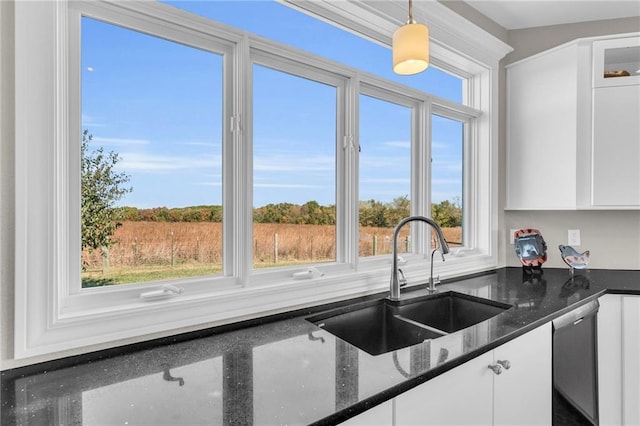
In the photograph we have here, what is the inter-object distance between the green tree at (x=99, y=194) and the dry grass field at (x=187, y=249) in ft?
0.11

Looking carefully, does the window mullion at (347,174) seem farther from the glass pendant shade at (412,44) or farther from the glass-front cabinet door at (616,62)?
the glass-front cabinet door at (616,62)

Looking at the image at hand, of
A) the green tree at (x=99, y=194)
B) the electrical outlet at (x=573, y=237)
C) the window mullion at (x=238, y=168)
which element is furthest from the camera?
the electrical outlet at (x=573, y=237)

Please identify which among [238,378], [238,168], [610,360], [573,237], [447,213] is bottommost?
[610,360]

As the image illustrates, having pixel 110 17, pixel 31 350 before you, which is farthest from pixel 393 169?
pixel 31 350

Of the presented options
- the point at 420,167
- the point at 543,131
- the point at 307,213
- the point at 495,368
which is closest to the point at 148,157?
the point at 307,213

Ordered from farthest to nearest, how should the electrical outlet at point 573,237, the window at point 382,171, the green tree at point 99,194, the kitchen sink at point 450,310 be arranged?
the electrical outlet at point 573,237 < the window at point 382,171 < the kitchen sink at point 450,310 < the green tree at point 99,194

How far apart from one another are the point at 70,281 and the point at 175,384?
499 mm

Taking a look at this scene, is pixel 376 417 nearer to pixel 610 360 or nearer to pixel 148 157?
pixel 148 157

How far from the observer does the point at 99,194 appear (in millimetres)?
1188

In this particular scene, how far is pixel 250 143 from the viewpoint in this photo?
1442 millimetres

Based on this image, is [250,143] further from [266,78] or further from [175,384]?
[175,384]

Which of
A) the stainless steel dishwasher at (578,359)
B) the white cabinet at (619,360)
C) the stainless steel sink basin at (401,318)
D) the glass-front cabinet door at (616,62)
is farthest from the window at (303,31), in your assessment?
the white cabinet at (619,360)

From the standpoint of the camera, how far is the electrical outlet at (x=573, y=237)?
252 cm

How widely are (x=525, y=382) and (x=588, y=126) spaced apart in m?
1.68
